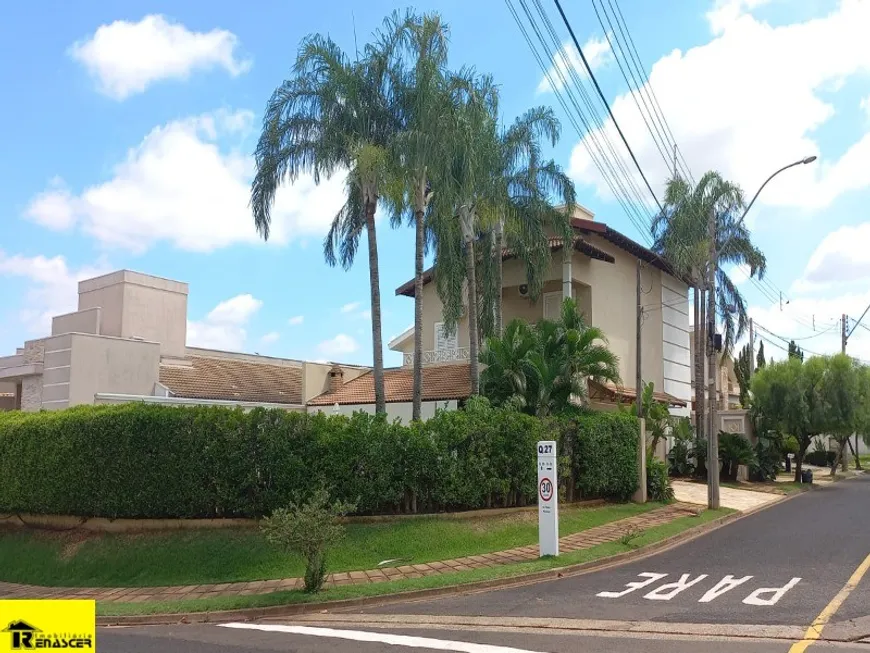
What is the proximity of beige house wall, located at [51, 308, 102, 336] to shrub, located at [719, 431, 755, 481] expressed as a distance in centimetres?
2635

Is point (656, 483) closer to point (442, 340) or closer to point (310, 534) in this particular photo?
point (442, 340)

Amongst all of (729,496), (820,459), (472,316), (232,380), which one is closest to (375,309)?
(472,316)

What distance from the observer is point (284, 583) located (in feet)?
40.4

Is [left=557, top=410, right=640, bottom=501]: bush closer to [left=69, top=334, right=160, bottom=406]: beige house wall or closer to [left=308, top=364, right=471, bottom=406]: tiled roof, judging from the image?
[left=308, top=364, right=471, bottom=406]: tiled roof

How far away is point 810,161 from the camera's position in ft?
56.9

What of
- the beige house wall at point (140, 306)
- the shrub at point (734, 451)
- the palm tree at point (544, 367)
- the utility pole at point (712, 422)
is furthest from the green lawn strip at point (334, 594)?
the beige house wall at point (140, 306)

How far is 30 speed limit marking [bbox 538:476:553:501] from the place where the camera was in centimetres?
1295

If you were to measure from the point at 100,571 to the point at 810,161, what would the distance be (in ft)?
58.5

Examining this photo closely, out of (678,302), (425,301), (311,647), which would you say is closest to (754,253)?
(678,302)

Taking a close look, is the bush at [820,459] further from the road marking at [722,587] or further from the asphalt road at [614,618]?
the road marking at [722,587]

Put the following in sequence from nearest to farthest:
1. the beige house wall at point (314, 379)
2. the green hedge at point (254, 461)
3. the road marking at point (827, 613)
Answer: the road marking at point (827, 613), the green hedge at point (254, 461), the beige house wall at point (314, 379)

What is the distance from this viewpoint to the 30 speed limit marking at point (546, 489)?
12953 mm

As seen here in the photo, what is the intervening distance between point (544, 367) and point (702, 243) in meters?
11.0

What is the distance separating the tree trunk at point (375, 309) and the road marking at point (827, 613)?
34.7ft
